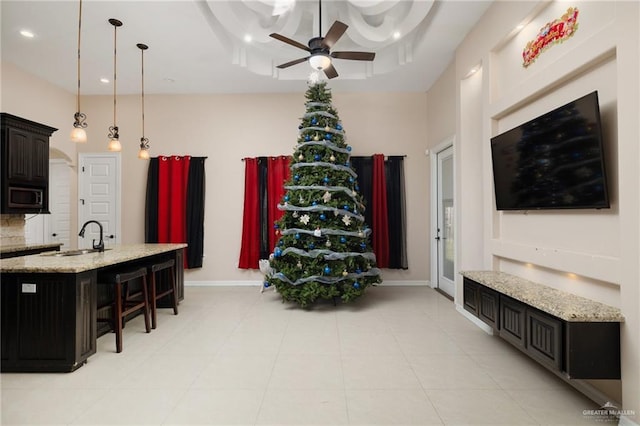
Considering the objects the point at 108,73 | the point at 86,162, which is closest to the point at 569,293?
the point at 108,73

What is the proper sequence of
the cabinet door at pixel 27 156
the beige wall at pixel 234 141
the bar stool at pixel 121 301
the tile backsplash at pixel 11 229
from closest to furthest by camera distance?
the bar stool at pixel 121 301 < the cabinet door at pixel 27 156 < the tile backsplash at pixel 11 229 < the beige wall at pixel 234 141

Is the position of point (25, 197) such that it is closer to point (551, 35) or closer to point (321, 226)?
point (321, 226)

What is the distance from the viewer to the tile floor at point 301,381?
6.71ft

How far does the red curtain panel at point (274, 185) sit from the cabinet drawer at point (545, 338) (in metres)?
4.09

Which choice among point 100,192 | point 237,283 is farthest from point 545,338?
point 100,192

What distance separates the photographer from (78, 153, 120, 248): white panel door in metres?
5.79

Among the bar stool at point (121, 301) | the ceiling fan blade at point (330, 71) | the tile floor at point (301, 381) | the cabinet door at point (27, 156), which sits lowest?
the tile floor at point (301, 381)

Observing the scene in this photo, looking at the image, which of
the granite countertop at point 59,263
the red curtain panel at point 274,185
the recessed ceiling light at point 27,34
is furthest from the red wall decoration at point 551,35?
the recessed ceiling light at point 27,34

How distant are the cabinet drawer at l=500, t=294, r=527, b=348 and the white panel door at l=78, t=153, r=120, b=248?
6143 mm

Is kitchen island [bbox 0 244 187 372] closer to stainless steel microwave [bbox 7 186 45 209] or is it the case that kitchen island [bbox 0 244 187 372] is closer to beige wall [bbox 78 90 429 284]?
stainless steel microwave [bbox 7 186 45 209]

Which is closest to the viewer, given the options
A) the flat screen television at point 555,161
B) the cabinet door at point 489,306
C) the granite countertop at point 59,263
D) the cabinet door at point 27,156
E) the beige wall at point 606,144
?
the beige wall at point 606,144

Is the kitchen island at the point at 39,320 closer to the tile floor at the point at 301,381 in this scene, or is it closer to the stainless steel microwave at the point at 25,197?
the tile floor at the point at 301,381

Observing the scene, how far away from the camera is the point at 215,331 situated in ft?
11.6

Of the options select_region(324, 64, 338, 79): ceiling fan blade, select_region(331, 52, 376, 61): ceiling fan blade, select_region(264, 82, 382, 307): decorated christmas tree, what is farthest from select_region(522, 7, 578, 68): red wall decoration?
select_region(264, 82, 382, 307): decorated christmas tree
